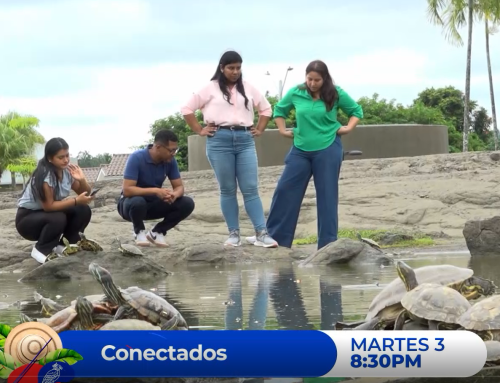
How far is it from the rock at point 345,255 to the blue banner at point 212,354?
5.92 m

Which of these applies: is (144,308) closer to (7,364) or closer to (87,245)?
(7,364)

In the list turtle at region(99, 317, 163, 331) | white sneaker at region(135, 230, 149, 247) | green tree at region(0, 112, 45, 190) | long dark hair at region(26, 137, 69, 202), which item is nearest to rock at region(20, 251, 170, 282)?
long dark hair at region(26, 137, 69, 202)

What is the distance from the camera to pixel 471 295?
5.63 m

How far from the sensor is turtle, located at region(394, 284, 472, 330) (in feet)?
15.6

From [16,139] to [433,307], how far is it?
52316 mm

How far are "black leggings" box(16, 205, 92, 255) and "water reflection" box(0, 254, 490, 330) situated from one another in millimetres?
444

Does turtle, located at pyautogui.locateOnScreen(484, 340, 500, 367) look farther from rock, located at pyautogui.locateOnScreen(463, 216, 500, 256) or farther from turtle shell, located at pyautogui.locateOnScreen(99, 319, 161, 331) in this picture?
rock, located at pyautogui.locateOnScreen(463, 216, 500, 256)

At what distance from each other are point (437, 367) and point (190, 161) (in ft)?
83.4

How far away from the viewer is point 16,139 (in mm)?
55344

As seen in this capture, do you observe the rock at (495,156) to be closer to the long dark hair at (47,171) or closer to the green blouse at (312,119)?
the green blouse at (312,119)

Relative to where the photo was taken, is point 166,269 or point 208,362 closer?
point 208,362

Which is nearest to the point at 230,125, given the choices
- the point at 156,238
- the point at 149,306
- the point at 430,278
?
the point at 156,238

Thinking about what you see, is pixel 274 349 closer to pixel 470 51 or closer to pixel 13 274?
pixel 13 274

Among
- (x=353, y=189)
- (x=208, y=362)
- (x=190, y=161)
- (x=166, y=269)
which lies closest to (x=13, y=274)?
(x=166, y=269)
